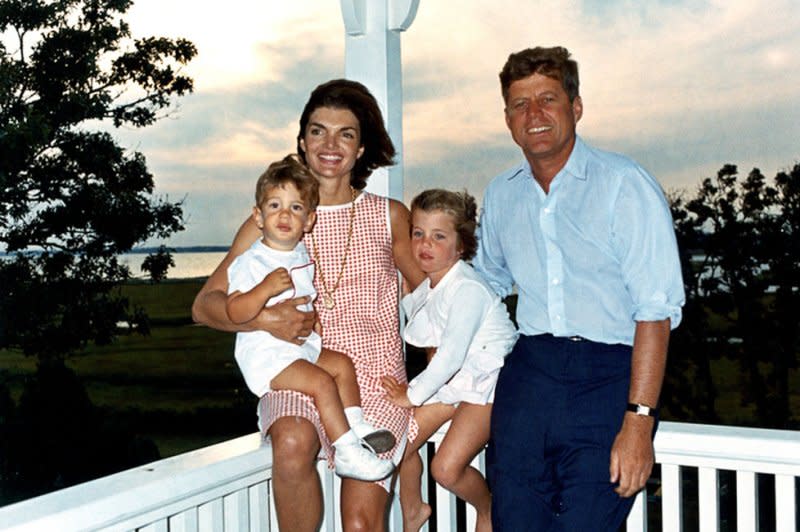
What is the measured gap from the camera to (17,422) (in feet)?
30.8

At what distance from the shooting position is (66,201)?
30.2 ft

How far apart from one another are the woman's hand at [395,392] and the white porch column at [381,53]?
0.69m

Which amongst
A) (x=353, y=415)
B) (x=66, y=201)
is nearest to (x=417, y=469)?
(x=353, y=415)

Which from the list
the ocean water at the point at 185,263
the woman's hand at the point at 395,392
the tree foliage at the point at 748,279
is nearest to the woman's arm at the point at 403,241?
the woman's hand at the point at 395,392

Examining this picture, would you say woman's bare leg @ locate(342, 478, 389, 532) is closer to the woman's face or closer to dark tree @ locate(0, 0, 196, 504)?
the woman's face

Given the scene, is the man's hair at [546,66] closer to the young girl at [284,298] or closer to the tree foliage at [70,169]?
the young girl at [284,298]

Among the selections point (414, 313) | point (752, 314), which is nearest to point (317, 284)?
point (414, 313)

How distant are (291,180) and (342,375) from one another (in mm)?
552

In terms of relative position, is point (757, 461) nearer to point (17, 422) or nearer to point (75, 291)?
point (75, 291)

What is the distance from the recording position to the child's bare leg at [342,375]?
2.54 metres

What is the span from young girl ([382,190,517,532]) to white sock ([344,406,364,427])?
0.53 ft

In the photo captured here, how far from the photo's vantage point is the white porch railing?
2.06 metres

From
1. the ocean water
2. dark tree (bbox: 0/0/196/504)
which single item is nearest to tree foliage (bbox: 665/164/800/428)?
the ocean water

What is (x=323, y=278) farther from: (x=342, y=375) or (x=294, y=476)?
(x=294, y=476)
